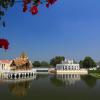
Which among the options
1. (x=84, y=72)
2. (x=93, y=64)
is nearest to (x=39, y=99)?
(x=84, y=72)

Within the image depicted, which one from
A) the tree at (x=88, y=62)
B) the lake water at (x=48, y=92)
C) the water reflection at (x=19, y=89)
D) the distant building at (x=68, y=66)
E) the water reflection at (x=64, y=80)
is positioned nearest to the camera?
the lake water at (x=48, y=92)

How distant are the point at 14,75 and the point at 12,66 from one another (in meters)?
8.27

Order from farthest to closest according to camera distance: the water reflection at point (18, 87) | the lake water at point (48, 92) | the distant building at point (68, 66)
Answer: the distant building at point (68, 66), the water reflection at point (18, 87), the lake water at point (48, 92)

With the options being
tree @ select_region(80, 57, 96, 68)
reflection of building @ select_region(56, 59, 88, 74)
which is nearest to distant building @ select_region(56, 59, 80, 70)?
reflection of building @ select_region(56, 59, 88, 74)

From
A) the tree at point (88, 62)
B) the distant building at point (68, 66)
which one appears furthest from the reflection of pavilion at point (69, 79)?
the tree at point (88, 62)

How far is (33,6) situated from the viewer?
9.53 feet

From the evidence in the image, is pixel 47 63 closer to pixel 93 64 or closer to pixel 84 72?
pixel 93 64

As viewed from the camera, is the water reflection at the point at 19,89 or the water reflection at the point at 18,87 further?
the water reflection at the point at 18,87

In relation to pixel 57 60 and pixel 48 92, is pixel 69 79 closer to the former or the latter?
pixel 48 92

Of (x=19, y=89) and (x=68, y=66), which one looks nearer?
(x=19, y=89)

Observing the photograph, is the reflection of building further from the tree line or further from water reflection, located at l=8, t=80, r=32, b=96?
water reflection, located at l=8, t=80, r=32, b=96

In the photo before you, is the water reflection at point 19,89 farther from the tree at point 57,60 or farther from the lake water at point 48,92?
the tree at point 57,60

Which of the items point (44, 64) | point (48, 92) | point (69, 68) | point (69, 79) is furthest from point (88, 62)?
point (48, 92)

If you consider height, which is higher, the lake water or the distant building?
the distant building
